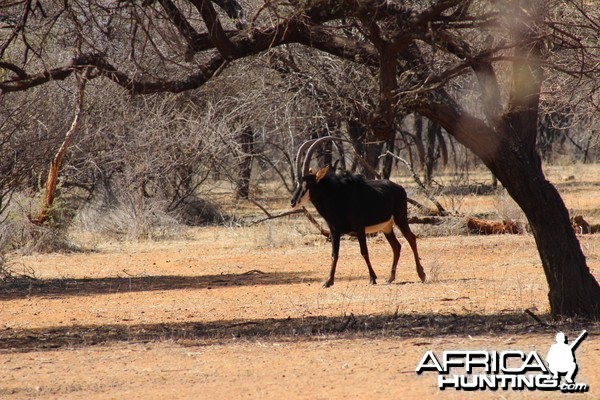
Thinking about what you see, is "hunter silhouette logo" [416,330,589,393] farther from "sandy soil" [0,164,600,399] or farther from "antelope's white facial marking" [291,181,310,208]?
"antelope's white facial marking" [291,181,310,208]

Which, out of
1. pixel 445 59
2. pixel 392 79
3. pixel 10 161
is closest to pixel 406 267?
pixel 445 59

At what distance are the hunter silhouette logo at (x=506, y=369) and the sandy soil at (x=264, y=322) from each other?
130 millimetres

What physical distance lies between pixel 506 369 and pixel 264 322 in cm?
382

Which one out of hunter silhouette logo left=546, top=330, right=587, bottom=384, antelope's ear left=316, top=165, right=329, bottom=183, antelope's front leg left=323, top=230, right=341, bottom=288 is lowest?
hunter silhouette logo left=546, top=330, right=587, bottom=384

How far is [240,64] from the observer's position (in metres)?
22.5

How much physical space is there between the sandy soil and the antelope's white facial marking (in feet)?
3.60

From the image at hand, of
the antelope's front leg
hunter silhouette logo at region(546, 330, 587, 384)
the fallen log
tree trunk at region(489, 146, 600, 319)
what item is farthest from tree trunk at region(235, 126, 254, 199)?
hunter silhouette logo at region(546, 330, 587, 384)

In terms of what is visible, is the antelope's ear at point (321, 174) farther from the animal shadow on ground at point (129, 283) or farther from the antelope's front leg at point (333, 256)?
the animal shadow on ground at point (129, 283)

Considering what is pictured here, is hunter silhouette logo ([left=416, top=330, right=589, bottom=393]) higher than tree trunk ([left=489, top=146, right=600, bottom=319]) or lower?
lower

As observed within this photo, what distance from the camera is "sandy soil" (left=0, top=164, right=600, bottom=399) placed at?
795cm

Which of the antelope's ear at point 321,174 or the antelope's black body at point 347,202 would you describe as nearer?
the antelope's black body at point 347,202

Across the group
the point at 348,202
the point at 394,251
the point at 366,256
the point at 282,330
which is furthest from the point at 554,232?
the point at 348,202

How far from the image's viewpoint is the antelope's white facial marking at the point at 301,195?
15.0 metres

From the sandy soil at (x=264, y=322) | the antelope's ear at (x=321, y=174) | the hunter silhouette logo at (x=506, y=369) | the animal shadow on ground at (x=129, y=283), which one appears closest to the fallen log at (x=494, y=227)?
the sandy soil at (x=264, y=322)
